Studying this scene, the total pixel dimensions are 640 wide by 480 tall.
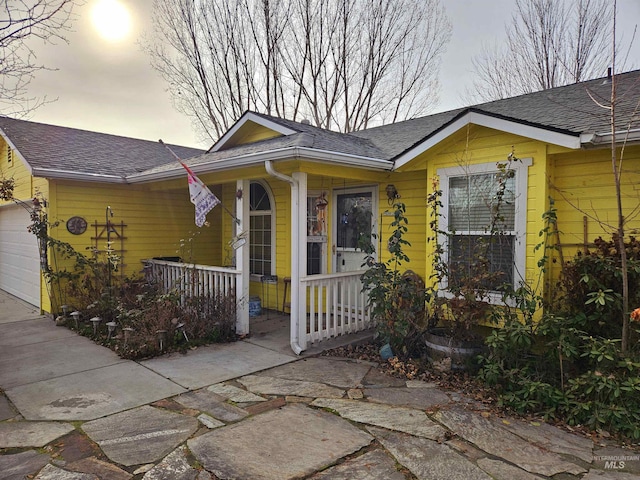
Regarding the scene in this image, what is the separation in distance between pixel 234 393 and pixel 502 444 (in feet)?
8.04

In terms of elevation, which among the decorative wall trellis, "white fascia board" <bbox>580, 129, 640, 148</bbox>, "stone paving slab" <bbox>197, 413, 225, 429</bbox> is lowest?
"stone paving slab" <bbox>197, 413, 225, 429</bbox>

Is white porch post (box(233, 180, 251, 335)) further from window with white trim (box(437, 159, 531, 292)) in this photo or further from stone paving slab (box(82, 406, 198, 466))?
window with white trim (box(437, 159, 531, 292))

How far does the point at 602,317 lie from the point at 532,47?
14.1m

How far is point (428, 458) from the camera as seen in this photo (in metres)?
2.97

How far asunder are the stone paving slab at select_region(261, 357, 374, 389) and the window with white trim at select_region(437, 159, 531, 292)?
1460mm

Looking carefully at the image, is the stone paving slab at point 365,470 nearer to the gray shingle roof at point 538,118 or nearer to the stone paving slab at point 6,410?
the stone paving slab at point 6,410

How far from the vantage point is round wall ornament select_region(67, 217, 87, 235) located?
25.5ft

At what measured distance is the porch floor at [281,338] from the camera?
568 cm

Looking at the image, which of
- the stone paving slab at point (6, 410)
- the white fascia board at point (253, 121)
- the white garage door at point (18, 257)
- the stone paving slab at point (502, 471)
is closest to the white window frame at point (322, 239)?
the white fascia board at point (253, 121)

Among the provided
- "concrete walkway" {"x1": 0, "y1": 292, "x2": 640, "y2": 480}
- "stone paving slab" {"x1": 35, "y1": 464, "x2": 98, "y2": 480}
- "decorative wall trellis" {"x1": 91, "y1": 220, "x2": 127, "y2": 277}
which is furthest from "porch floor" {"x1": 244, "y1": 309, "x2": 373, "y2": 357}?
"decorative wall trellis" {"x1": 91, "y1": 220, "x2": 127, "y2": 277}

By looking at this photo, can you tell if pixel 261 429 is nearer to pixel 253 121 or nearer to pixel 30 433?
pixel 30 433

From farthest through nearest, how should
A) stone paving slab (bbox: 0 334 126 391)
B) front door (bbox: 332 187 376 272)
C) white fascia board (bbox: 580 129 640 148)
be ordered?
front door (bbox: 332 187 376 272) → stone paving slab (bbox: 0 334 126 391) → white fascia board (bbox: 580 129 640 148)

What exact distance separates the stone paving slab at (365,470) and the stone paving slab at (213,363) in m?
2.02

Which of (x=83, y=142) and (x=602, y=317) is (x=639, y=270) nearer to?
(x=602, y=317)
